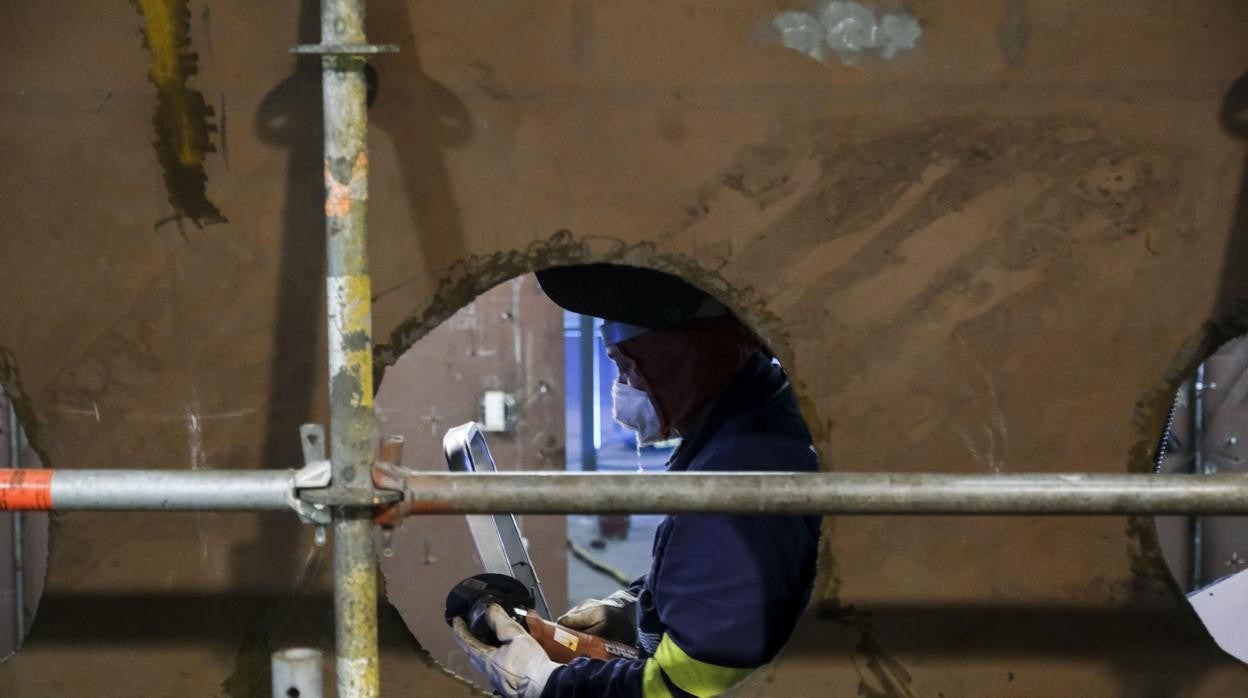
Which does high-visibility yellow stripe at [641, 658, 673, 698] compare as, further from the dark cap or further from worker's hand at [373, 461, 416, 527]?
worker's hand at [373, 461, 416, 527]

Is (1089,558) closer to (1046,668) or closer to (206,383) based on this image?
(1046,668)

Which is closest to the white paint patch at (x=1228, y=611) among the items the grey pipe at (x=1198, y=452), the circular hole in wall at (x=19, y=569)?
the grey pipe at (x=1198, y=452)

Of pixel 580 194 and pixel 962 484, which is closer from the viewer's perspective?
pixel 962 484

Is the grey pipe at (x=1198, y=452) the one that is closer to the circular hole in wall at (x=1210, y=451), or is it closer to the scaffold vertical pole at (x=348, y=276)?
the circular hole in wall at (x=1210, y=451)

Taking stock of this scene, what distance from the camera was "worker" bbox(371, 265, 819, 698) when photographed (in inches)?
83.7

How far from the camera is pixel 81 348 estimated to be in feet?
5.83

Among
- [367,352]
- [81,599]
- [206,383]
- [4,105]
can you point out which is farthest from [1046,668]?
[4,105]

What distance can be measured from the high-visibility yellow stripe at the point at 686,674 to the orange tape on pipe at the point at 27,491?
3.54 ft

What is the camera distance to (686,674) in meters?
2.13

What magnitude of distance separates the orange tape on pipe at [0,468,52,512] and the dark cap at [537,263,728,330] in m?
1.11

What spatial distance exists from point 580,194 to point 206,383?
1.99 feet

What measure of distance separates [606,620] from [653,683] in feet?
2.78

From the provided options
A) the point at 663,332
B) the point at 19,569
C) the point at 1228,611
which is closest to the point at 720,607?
the point at 663,332

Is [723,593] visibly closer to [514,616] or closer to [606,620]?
[514,616]
